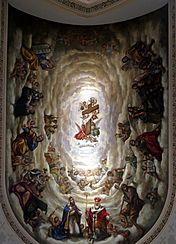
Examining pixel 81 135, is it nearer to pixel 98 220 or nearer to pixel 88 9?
pixel 98 220

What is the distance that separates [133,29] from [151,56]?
2.48 feet

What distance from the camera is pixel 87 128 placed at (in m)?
13.6

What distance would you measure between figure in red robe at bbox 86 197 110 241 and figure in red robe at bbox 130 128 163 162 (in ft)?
4.52

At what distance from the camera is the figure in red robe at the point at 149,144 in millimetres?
12695

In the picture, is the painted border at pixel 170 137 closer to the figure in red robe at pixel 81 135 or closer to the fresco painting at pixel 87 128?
the fresco painting at pixel 87 128

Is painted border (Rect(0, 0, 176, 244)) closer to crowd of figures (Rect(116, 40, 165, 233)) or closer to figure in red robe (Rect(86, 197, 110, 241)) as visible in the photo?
crowd of figures (Rect(116, 40, 165, 233))

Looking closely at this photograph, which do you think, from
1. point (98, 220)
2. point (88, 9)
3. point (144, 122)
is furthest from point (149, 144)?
point (88, 9)

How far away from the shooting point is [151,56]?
13219mm

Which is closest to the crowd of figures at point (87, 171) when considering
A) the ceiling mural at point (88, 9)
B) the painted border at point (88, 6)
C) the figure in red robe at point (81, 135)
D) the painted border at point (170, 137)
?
the painted border at point (170, 137)

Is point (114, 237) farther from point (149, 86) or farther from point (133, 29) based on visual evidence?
point (133, 29)

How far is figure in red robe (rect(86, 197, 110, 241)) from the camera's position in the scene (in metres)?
12.9

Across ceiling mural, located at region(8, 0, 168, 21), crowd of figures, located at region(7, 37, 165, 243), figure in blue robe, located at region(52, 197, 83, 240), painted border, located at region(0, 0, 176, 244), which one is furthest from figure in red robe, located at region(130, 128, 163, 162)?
ceiling mural, located at region(8, 0, 168, 21)

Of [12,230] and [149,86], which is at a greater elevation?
[149,86]

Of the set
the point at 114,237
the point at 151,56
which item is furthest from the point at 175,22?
the point at 114,237
